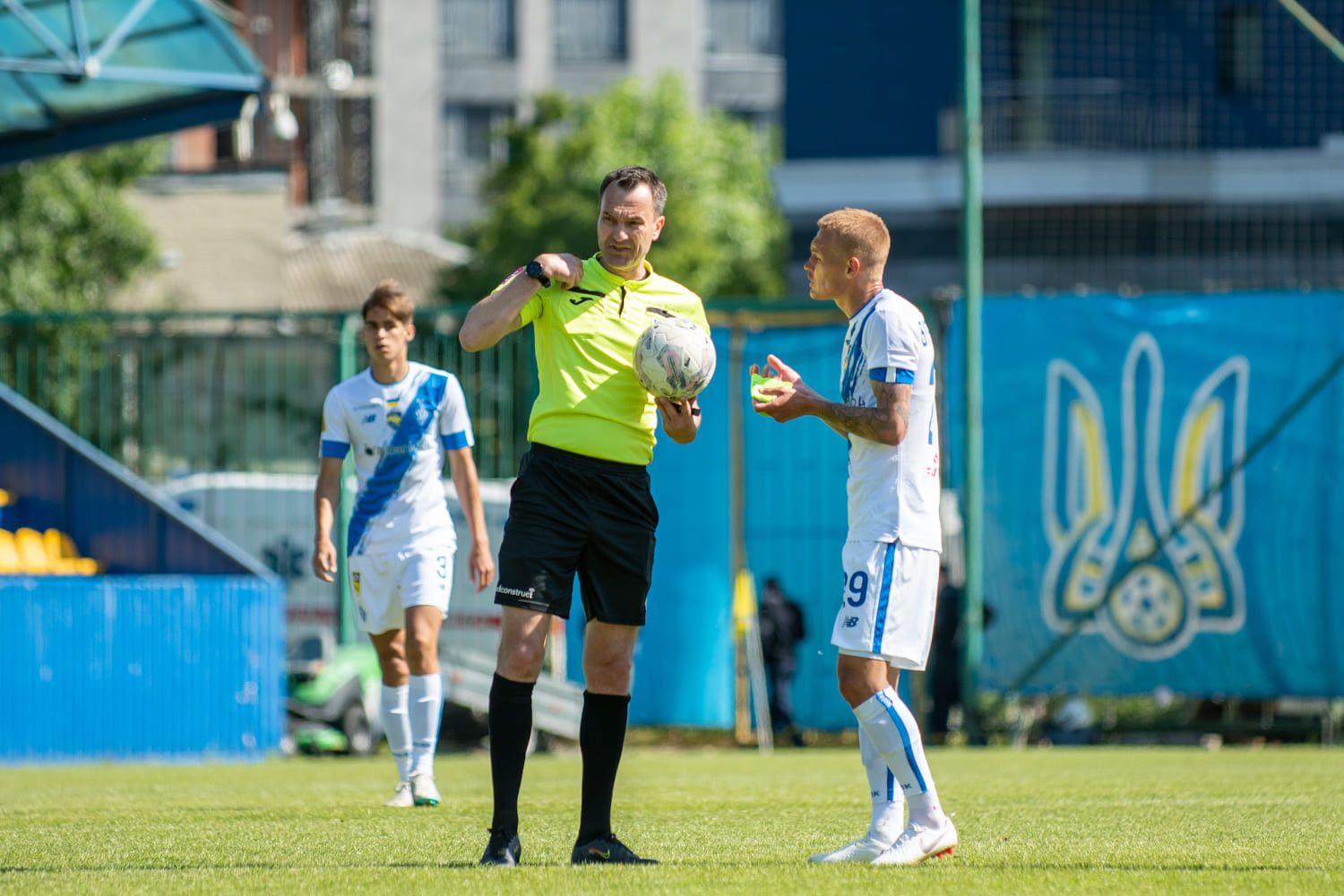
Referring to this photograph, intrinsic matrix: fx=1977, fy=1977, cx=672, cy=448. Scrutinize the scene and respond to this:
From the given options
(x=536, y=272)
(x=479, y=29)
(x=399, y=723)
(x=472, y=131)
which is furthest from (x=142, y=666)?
(x=479, y=29)

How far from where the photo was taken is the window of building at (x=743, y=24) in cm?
6278

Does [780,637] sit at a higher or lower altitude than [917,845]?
lower

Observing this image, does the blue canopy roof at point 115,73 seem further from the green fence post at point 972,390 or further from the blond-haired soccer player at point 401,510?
the blond-haired soccer player at point 401,510

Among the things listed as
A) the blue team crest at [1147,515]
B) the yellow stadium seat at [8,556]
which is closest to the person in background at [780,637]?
the blue team crest at [1147,515]

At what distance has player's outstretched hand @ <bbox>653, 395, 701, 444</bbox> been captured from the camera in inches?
246

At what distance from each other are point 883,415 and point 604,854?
5.29 feet

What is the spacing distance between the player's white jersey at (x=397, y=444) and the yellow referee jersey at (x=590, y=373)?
8.33 ft

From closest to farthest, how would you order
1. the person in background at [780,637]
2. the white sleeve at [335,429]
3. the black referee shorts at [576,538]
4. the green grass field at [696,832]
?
the green grass field at [696,832], the black referee shorts at [576,538], the white sleeve at [335,429], the person in background at [780,637]

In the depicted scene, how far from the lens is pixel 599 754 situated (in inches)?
249

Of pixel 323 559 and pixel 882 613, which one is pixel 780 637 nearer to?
pixel 323 559

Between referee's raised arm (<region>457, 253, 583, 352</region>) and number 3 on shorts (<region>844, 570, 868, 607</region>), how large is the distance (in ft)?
4.27

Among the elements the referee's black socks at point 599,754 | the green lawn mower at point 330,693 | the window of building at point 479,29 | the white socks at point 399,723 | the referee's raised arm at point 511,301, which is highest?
the window of building at point 479,29

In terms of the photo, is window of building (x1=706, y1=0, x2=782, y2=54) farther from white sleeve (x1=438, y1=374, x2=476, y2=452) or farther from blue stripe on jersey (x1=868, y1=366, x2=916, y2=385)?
blue stripe on jersey (x1=868, y1=366, x2=916, y2=385)

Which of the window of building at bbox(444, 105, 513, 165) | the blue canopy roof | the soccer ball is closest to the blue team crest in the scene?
the blue canopy roof
